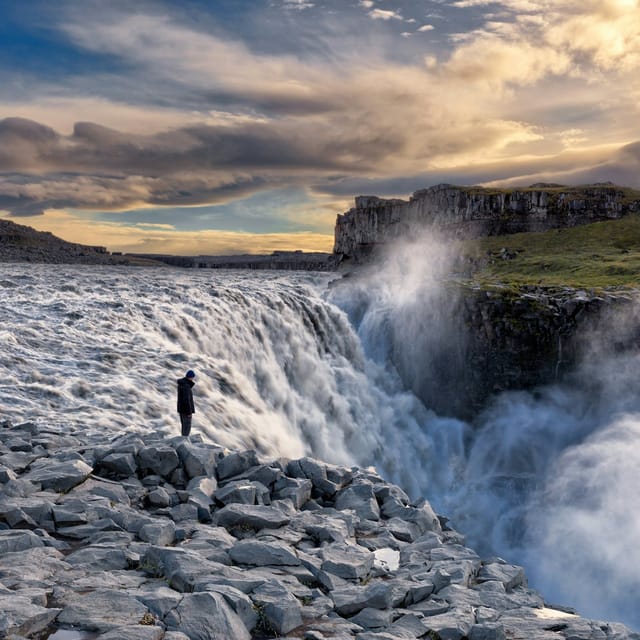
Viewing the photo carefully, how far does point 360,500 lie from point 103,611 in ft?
26.3

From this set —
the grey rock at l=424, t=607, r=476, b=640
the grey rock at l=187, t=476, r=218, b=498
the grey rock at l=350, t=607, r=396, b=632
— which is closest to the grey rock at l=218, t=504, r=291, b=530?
the grey rock at l=187, t=476, r=218, b=498

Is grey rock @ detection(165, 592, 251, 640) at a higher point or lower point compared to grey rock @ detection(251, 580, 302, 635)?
higher

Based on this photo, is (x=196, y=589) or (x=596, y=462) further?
(x=596, y=462)

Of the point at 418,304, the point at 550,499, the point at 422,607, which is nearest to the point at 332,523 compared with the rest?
the point at 422,607

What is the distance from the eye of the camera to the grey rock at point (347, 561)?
36.0 ft

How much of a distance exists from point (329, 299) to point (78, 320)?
23.3 meters

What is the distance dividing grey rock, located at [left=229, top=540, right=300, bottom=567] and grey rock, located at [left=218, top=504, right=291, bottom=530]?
1.58 metres

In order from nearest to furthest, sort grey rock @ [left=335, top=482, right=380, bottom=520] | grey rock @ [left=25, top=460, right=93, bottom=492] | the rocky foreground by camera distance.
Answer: the rocky foreground < grey rock @ [left=25, top=460, right=93, bottom=492] < grey rock @ [left=335, top=482, right=380, bottom=520]

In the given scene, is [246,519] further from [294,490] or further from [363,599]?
[363,599]

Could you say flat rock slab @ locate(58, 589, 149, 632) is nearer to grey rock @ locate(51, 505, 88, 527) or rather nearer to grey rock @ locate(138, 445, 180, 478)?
grey rock @ locate(51, 505, 88, 527)

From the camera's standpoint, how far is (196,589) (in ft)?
30.2

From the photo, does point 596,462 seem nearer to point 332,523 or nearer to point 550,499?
point 550,499

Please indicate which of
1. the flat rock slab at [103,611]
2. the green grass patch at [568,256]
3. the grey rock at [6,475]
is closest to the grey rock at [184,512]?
the grey rock at [6,475]

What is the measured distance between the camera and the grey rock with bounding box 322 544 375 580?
36.0 ft
